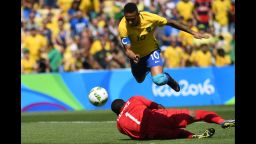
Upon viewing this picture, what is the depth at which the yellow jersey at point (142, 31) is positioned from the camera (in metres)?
15.2

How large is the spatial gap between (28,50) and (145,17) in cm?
1114

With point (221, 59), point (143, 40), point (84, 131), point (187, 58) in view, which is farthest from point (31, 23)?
point (84, 131)

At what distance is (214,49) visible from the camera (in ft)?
92.4

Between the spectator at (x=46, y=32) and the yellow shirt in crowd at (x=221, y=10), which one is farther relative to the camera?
the yellow shirt in crowd at (x=221, y=10)

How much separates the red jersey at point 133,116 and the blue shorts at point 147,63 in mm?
3259

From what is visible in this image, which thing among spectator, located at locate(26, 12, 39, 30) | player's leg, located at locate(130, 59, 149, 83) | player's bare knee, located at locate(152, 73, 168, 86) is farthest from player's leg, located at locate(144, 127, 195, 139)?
spectator, located at locate(26, 12, 39, 30)

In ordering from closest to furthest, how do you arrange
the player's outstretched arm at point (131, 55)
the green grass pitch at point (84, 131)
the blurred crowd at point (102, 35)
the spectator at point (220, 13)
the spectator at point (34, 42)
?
the green grass pitch at point (84, 131) < the player's outstretched arm at point (131, 55) < the spectator at point (34, 42) < the blurred crowd at point (102, 35) < the spectator at point (220, 13)

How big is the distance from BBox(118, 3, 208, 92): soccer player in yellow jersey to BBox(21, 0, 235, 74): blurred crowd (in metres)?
10.4

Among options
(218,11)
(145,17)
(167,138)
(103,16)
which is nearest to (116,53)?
(103,16)

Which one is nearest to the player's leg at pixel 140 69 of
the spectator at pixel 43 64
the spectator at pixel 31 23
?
the spectator at pixel 43 64

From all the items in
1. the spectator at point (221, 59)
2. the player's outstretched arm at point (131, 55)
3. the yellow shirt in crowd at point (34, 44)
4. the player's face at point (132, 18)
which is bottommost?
the spectator at point (221, 59)

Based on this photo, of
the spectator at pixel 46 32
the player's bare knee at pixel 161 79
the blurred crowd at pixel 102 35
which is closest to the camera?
the player's bare knee at pixel 161 79

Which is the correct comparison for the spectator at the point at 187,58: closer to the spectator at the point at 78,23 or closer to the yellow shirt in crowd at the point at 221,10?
the yellow shirt in crowd at the point at 221,10
